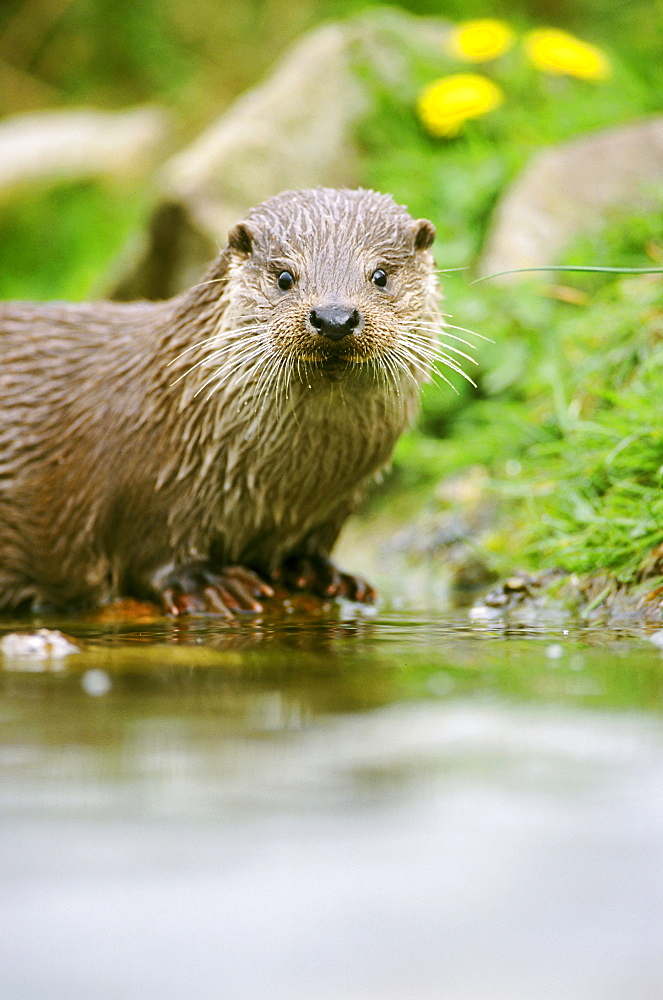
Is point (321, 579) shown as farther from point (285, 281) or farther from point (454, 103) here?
point (454, 103)

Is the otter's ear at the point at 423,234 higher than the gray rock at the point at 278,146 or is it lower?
lower

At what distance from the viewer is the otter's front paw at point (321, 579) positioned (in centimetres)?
315

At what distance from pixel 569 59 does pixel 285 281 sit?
13.4 feet

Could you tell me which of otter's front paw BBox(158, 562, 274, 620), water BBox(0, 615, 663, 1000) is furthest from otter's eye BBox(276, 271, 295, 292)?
water BBox(0, 615, 663, 1000)

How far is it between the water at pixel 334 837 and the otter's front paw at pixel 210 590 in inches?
38.7

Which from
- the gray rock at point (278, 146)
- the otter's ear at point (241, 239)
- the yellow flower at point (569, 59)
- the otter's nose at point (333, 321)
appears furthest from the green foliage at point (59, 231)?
the otter's nose at point (333, 321)

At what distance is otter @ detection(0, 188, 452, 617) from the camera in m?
2.73

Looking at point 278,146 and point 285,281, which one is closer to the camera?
point 285,281

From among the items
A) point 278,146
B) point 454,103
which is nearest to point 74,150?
point 278,146

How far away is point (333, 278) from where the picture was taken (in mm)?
2658

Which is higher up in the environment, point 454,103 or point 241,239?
point 454,103

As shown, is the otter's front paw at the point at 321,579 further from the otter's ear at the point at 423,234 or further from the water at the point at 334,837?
the water at the point at 334,837

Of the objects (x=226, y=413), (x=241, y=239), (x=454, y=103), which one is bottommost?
(x=226, y=413)

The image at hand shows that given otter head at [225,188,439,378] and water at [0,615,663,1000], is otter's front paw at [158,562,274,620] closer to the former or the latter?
otter head at [225,188,439,378]
